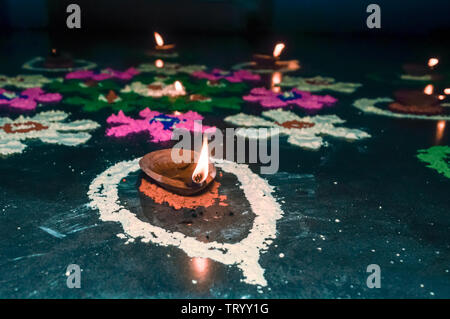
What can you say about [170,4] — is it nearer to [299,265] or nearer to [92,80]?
[92,80]

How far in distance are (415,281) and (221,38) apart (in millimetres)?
12900

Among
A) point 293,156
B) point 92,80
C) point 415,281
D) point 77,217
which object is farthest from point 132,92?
point 415,281

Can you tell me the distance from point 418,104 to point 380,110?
1.82 ft

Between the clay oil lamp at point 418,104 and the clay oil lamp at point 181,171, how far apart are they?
368 centimetres

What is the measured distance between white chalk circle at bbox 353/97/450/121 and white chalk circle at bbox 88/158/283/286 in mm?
2791

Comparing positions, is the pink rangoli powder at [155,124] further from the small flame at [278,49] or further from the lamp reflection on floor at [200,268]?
the small flame at [278,49]

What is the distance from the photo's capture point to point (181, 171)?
2.91 meters

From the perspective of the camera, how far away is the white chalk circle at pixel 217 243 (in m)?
Result: 2.33

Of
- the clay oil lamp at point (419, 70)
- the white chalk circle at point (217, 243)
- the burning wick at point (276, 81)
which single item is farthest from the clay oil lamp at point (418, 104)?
the white chalk circle at point (217, 243)

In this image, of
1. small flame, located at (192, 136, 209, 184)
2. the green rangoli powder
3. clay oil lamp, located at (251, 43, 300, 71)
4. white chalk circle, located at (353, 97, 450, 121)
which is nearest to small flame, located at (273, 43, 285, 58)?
clay oil lamp, located at (251, 43, 300, 71)

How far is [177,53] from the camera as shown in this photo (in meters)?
10.4

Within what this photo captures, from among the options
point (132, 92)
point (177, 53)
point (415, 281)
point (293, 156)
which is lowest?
point (415, 281)

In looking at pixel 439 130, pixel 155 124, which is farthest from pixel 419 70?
pixel 155 124

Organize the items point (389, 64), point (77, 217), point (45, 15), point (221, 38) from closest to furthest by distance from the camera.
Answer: point (77, 217) → point (389, 64) → point (221, 38) → point (45, 15)
